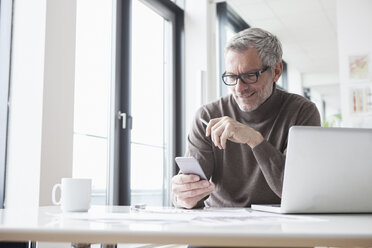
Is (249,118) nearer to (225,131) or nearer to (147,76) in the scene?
(225,131)


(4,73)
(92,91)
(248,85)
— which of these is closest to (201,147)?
(248,85)

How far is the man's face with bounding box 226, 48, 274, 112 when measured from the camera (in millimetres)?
1554

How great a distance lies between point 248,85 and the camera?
1574mm

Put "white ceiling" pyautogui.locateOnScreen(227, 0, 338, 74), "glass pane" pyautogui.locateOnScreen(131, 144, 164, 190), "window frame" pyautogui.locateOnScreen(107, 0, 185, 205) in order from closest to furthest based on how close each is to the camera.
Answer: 1. "window frame" pyautogui.locateOnScreen(107, 0, 185, 205)
2. "glass pane" pyautogui.locateOnScreen(131, 144, 164, 190)
3. "white ceiling" pyautogui.locateOnScreen(227, 0, 338, 74)

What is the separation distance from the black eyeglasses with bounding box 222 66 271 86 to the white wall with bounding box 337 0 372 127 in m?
2.24

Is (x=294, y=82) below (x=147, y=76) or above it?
above

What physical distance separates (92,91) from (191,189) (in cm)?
163

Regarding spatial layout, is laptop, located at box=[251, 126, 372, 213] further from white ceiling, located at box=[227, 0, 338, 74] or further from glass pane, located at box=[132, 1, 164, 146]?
white ceiling, located at box=[227, 0, 338, 74]

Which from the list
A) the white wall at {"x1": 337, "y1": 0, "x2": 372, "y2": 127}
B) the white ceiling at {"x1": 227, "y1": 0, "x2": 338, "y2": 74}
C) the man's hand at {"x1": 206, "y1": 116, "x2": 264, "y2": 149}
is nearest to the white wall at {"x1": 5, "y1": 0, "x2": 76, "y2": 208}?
the man's hand at {"x1": 206, "y1": 116, "x2": 264, "y2": 149}

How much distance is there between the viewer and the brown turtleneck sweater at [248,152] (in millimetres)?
1512

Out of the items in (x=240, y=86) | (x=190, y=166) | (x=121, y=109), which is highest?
(x=121, y=109)

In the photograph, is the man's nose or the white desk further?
the man's nose

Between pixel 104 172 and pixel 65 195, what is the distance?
1.72 meters

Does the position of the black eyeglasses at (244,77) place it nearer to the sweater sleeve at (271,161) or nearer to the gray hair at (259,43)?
the gray hair at (259,43)
